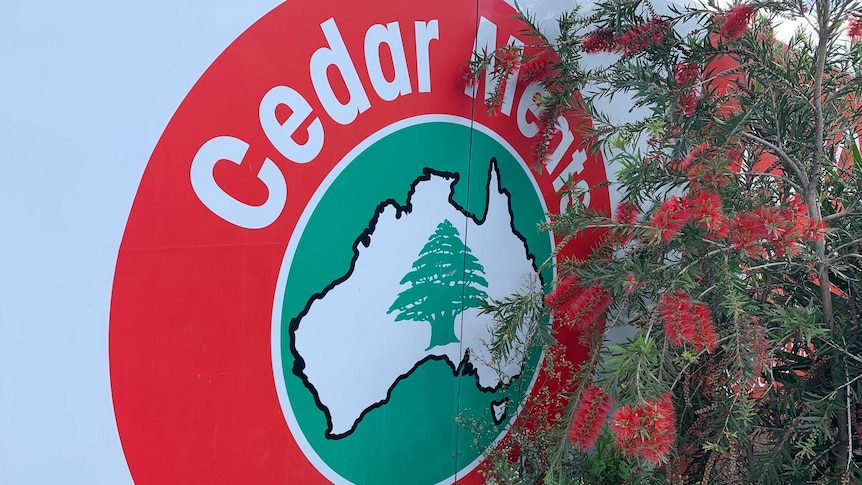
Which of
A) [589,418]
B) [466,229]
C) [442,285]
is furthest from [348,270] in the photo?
[589,418]

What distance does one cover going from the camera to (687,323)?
4.50 feet

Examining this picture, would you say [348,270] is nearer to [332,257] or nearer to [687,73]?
[332,257]

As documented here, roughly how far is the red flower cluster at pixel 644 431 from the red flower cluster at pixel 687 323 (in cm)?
19

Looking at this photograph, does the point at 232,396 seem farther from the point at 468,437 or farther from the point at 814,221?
the point at 814,221

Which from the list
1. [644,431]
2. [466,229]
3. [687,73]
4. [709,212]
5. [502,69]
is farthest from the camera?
[466,229]

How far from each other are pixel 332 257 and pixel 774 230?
1.10 meters

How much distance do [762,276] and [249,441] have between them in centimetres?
155

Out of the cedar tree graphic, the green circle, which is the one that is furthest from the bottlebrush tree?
the cedar tree graphic

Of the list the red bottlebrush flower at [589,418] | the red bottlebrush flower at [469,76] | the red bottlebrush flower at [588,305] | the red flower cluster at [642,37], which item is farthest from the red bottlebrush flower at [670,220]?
the red bottlebrush flower at [469,76]

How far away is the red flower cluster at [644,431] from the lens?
1.20 metres

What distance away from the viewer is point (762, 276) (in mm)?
1874

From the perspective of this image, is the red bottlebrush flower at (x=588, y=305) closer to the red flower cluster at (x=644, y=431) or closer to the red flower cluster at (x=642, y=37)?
the red flower cluster at (x=644, y=431)

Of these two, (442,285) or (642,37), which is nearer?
(642,37)

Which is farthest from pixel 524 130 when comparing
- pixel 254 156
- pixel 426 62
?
pixel 254 156
